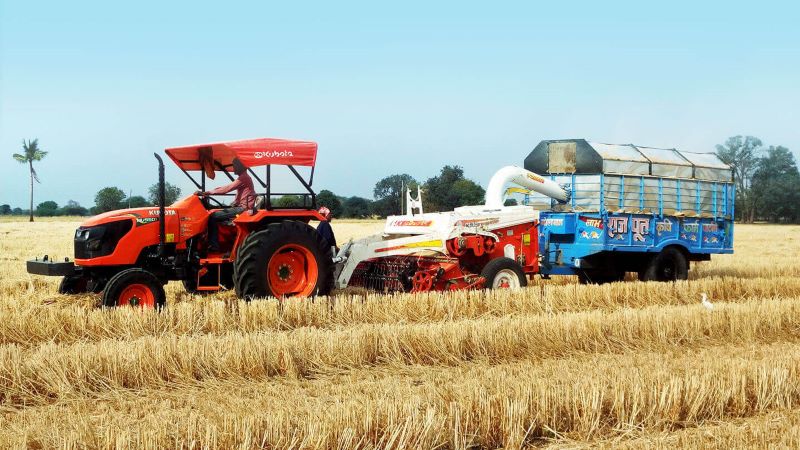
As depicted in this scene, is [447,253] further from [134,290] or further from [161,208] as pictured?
[134,290]

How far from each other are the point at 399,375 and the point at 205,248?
3996 millimetres

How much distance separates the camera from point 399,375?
21.6ft

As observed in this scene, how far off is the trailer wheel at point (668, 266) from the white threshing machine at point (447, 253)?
2794mm

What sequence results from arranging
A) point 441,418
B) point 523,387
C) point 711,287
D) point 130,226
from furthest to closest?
point 711,287, point 130,226, point 523,387, point 441,418

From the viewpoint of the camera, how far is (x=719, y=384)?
545cm

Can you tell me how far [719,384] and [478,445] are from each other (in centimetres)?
195

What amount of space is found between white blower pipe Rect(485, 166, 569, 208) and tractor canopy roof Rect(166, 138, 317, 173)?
3907mm

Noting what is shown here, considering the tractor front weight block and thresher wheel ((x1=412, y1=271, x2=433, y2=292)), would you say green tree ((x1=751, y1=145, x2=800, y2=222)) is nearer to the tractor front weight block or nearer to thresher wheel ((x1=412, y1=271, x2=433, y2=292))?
thresher wheel ((x1=412, y1=271, x2=433, y2=292))

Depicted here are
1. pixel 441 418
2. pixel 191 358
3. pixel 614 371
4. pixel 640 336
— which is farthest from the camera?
pixel 640 336

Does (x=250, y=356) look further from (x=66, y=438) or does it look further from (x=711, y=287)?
(x=711, y=287)

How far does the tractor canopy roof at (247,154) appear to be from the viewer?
9.17 m

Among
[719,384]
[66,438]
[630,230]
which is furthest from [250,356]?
[630,230]

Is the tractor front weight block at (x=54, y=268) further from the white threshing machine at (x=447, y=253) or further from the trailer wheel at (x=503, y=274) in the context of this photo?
the trailer wheel at (x=503, y=274)

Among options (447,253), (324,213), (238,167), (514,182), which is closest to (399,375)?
(324,213)
